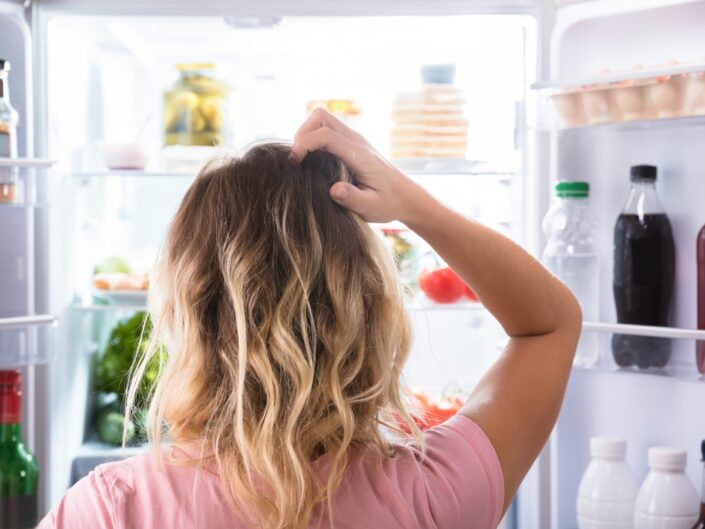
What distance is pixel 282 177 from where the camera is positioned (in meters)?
0.92

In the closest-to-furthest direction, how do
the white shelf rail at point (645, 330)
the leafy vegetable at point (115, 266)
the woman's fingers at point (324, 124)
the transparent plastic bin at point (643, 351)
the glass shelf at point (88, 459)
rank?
1. the woman's fingers at point (324, 124)
2. the white shelf rail at point (645, 330)
3. the transparent plastic bin at point (643, 351)
4. the glass shelf at point (88, 459)
5. the leafy vegetable at point (115, 266)

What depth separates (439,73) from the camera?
81.0 inches

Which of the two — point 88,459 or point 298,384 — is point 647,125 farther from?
point 88,459

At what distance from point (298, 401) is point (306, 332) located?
64 millimetres

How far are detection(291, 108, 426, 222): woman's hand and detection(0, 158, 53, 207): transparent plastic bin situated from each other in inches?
38.3

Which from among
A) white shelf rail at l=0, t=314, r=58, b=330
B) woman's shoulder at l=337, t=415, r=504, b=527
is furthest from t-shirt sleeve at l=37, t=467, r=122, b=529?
white shelf rail at l=0, t=314, r=58, b=330

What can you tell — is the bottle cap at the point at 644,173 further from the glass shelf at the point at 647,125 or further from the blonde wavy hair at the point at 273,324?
the blonde wavy hair at the point at 273,324

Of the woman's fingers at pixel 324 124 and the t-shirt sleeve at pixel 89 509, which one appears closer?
the t-shirt sleeve at pixel 89 509

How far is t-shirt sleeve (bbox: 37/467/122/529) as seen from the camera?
83cm

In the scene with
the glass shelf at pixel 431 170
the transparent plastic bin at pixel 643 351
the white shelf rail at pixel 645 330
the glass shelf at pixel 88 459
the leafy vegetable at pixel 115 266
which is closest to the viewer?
the white shelf rail at pixel 645 330

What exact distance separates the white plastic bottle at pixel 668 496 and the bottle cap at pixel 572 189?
47 centimetres

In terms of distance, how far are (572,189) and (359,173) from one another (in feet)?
2.95

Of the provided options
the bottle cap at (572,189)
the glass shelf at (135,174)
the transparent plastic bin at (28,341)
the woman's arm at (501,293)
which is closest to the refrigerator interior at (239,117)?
the glass shelf at (135,174)

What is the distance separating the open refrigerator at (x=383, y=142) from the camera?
1.75 metres
